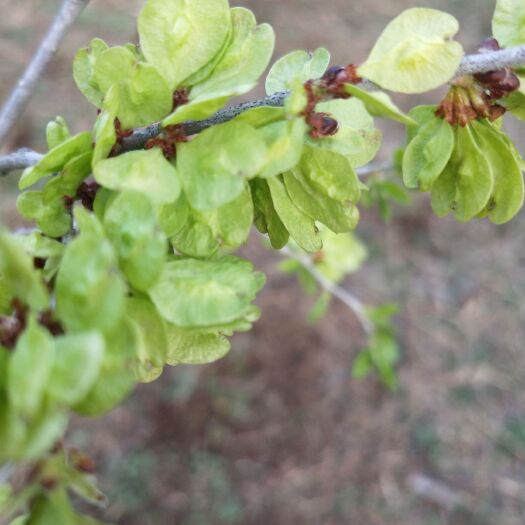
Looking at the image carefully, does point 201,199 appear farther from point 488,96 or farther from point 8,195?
point 8,195

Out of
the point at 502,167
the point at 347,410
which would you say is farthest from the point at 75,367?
the point at 347,410

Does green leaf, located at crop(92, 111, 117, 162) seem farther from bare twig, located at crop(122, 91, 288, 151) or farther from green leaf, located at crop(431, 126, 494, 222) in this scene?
green leaf, located at crop(431, 126, 494, 222)

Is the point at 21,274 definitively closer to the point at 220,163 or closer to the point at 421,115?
the point at 220,163

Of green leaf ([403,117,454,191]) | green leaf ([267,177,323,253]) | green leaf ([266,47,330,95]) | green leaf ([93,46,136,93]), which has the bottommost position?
green leaf ([267,177,323,253])

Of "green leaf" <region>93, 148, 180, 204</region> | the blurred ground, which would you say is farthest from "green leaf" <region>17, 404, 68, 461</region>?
the blurred ground

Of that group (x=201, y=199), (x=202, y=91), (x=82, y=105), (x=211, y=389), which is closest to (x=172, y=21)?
(x=202, y=91)

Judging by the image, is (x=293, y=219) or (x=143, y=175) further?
(x=293, y=219)

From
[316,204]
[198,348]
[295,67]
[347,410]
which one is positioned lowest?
[347,410]
